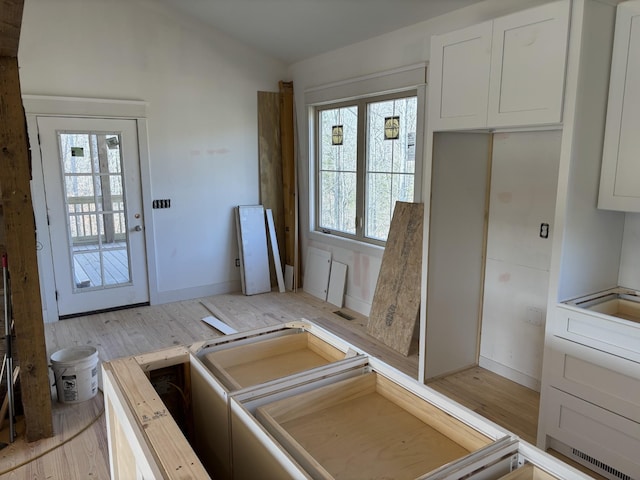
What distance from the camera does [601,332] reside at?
2.28 meters

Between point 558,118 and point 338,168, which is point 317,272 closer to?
point 338,168

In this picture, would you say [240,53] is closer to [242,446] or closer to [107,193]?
[107,193]

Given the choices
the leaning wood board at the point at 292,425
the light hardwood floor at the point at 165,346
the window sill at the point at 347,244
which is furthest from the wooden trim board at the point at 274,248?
the leaning wood board at the point at 292,425

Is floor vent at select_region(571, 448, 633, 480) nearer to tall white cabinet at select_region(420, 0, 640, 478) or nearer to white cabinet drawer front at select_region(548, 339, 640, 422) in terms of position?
tall white cabinet at select_region(420, 0, 640, 478)

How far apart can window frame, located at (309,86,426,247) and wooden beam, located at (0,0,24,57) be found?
2825mm

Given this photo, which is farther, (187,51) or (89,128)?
(187,51)

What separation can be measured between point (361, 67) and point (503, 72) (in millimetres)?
2131

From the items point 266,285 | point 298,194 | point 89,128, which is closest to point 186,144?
point 89,128

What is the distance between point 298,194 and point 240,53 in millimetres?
1771

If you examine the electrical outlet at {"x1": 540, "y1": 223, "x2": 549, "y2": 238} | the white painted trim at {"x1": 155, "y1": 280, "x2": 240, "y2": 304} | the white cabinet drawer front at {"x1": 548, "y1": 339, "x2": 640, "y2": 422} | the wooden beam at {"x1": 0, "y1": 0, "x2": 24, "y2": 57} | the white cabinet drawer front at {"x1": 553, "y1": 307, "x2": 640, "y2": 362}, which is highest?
the wooden beam at {"x1": 0, "y1": 0, "x2": 24, "y2": 57}

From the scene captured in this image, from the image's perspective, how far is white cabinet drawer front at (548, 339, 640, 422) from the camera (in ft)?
7.22

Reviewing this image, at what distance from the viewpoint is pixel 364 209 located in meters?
4.80

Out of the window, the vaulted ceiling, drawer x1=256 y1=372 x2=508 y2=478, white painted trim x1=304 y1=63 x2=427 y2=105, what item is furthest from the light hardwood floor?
the vaulted ceiling

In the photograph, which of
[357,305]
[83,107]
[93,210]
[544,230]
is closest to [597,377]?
[544,230]
